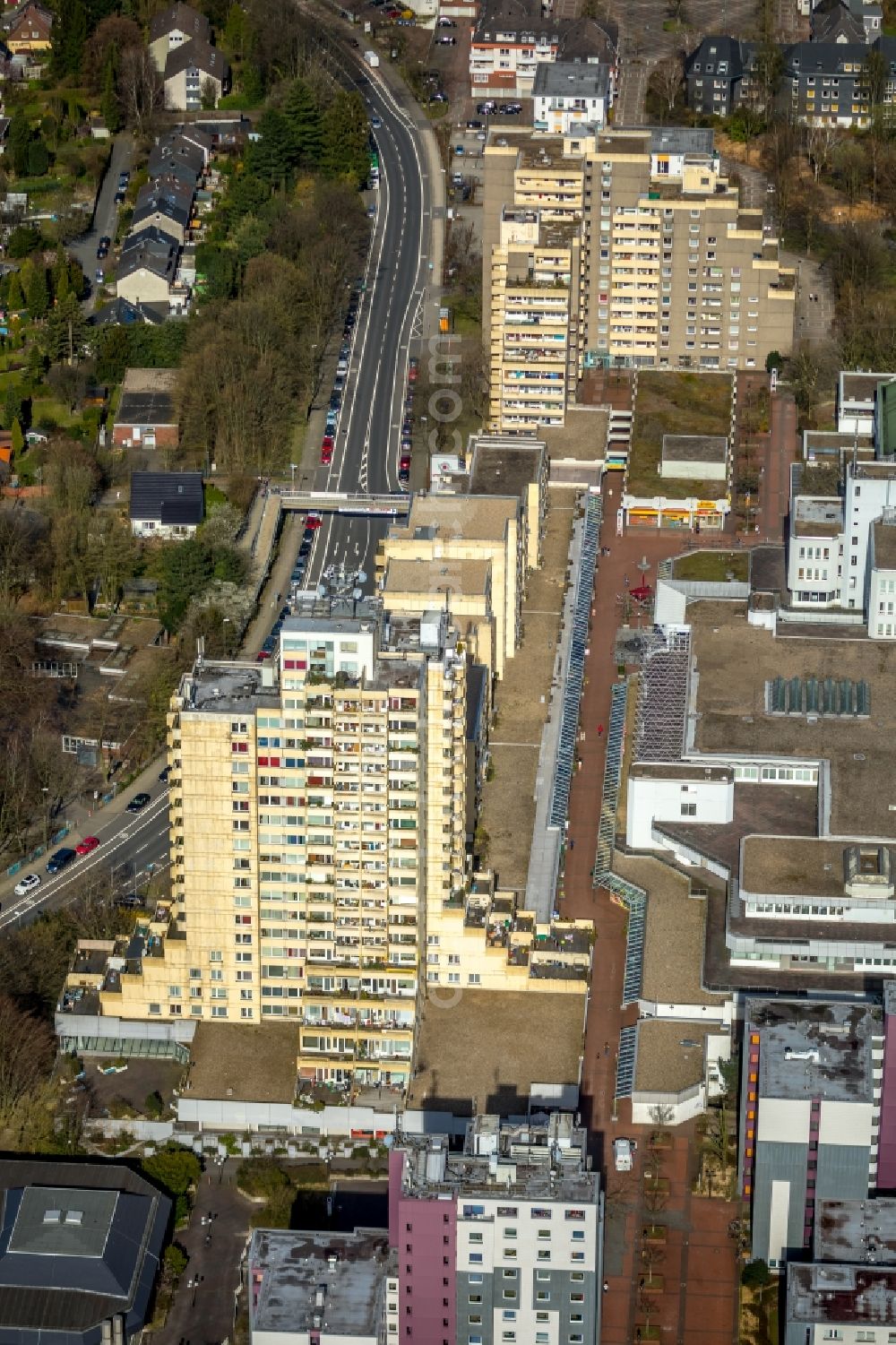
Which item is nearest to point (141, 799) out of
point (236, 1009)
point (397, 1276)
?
point (236, 1009)

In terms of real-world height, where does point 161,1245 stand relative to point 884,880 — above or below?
below

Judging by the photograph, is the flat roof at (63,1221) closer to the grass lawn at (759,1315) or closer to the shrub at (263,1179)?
the shrub at (263,1179)

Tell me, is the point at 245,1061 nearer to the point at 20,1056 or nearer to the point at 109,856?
the point at 20,1056

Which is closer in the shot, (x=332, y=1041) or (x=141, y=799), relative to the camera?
(x=332, y=1041)

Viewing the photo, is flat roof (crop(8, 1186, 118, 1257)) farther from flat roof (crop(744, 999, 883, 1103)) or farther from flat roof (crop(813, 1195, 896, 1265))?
flat roof (crop(813, 1195, 896, 1265))

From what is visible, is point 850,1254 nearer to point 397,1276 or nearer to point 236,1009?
point 397,1276
